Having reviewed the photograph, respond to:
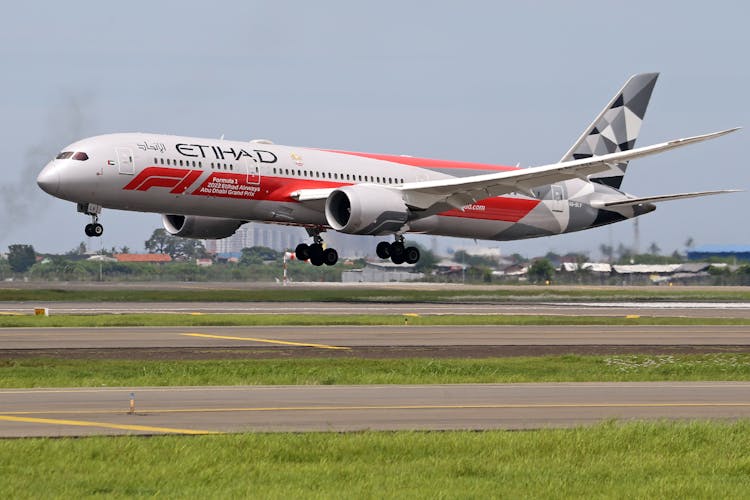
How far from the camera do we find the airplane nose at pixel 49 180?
154ft

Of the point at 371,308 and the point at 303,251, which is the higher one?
the point at 303,251

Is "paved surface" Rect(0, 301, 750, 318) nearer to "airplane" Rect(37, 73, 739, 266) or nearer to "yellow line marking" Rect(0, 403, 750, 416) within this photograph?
"airplane" Rect(37, 73, 739, 266)

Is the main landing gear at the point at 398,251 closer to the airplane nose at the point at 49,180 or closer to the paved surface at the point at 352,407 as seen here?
the airplane nose at the point at 49,180

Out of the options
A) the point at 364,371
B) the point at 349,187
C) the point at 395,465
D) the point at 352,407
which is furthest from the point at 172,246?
the point at 395,465

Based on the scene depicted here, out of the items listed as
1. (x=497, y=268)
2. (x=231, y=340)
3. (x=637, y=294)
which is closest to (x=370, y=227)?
(x=231, y=340)

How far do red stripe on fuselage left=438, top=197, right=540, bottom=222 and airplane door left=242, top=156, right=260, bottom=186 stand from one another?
9.86 meters

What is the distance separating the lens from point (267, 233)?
229 ft

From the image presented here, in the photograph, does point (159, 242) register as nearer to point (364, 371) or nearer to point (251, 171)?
point (251, 171)

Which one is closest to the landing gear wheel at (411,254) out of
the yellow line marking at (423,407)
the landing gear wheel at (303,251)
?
the landing gear wheel at (303,251)

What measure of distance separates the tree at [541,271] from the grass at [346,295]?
7948 mm

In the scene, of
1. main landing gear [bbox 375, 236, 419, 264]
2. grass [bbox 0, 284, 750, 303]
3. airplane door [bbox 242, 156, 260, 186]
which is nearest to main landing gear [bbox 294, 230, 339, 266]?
grass [bbox 0, 284, 750, 303]

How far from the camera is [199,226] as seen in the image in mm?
55562

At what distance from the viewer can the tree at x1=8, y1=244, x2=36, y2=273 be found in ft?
276

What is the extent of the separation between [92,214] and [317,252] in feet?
40.7
